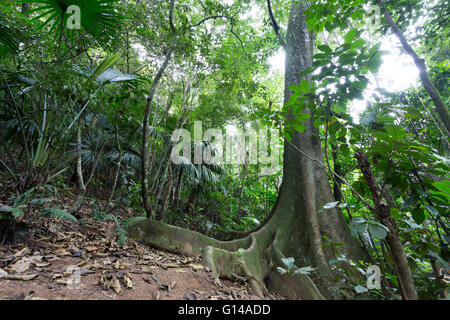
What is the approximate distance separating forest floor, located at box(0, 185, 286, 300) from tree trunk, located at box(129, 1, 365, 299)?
0.16 metres

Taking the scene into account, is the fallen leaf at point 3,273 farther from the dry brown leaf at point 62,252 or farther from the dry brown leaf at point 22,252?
the dry brown leaf at point 62,252

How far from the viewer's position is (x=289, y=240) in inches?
115

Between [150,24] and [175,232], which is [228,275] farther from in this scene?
[150,24]

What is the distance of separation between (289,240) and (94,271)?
231 centimetres

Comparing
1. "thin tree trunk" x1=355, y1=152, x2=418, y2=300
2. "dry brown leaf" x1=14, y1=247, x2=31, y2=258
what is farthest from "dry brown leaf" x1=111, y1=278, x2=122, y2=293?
"thin tree trunk" x1=355, y1=152, x2=418, y2=300

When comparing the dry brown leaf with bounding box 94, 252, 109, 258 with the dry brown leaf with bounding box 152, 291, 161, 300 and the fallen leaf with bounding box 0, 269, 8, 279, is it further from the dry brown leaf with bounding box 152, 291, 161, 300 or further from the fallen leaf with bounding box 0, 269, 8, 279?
the dry brown leaf with bounding box 152, 291, 161, 300

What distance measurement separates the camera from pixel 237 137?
7.63 meters

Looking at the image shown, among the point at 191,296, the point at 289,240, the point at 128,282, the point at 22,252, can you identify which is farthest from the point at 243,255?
the point at 22,252

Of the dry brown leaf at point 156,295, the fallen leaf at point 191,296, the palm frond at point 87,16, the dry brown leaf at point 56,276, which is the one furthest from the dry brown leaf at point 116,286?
the palm frond at point 87,16

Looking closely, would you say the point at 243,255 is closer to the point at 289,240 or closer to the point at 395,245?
the point at 289,240

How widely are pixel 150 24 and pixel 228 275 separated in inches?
146

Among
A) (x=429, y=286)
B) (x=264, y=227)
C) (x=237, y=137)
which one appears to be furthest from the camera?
(x=237, y=137)

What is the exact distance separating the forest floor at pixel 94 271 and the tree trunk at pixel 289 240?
16 cm

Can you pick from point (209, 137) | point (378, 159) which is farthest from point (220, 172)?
point (378, 159)
